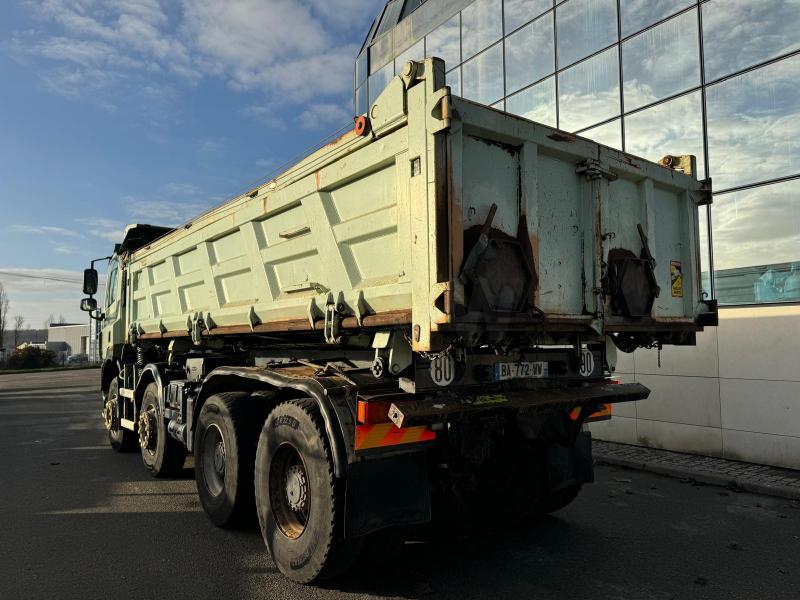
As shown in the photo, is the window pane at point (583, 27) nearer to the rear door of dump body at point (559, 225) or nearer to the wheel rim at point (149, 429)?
the rear door of dump body at point (559, 225)

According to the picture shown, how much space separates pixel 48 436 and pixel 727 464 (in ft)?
36.2

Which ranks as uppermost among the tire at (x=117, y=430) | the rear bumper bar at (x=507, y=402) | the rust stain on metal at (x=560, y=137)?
the rust stain on metal at (x=560, y=137)

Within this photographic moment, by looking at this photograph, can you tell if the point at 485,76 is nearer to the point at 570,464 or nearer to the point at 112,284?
the point at 112,284

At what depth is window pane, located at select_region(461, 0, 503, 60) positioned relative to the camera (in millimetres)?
11188

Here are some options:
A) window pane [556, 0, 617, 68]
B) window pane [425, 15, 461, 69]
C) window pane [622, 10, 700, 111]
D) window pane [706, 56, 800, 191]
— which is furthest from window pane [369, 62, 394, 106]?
window pane [706, 56, 800, 191]

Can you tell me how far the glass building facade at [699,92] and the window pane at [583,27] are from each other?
17 mm

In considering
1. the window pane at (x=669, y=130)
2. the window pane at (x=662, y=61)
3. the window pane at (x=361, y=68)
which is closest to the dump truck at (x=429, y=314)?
the window pane at (x=669, y=130)

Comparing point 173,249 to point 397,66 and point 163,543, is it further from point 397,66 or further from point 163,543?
point 397,66

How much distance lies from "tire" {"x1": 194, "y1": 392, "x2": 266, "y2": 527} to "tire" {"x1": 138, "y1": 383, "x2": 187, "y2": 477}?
1.68 m

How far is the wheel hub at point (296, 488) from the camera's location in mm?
4102

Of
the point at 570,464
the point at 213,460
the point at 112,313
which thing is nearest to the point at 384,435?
the point at 570,464

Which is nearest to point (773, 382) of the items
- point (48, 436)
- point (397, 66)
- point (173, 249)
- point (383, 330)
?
point (383, 330)

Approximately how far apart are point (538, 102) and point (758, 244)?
468 cm

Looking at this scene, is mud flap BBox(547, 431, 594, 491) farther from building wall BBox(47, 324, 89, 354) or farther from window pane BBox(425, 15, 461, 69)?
building wall BBox(47, 324, 89, 354)
